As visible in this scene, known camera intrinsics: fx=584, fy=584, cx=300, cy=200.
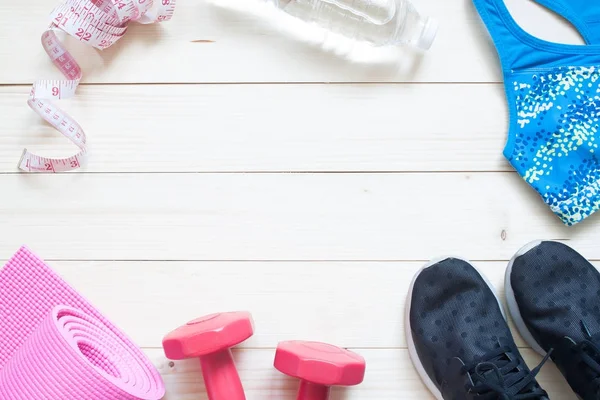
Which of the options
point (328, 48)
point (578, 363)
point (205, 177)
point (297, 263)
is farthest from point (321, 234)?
point (578, 363)

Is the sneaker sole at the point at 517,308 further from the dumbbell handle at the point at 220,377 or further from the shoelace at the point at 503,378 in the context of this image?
the dumbbell handle at the point at 220,377

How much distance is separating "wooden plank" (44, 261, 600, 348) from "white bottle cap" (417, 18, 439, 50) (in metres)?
0.37

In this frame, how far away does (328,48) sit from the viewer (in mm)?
1008

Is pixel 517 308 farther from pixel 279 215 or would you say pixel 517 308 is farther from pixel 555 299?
pixel 279 215

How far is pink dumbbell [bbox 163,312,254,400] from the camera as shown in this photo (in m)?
0.84

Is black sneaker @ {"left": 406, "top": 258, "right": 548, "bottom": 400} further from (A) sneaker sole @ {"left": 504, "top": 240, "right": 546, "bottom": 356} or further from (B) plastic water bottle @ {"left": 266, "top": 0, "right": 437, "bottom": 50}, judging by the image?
(B) plastic water bottle @ {"left": 266, "top": 0, "right": 437, "bottom": 50}

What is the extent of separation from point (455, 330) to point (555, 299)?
17cm

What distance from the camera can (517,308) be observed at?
3.24 feet

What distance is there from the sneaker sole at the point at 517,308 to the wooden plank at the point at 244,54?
11.8 inches

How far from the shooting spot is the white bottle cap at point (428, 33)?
954 millimetres

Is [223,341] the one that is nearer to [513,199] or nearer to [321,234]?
[321,234]

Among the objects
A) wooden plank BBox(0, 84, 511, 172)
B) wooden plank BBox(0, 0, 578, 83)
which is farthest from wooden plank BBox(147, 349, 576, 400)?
wooden plank BBox(0, 0, 578, 83)

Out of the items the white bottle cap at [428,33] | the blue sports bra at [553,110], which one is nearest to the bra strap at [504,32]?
the blue sports bra at [553,110]

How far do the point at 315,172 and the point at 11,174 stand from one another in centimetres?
52
